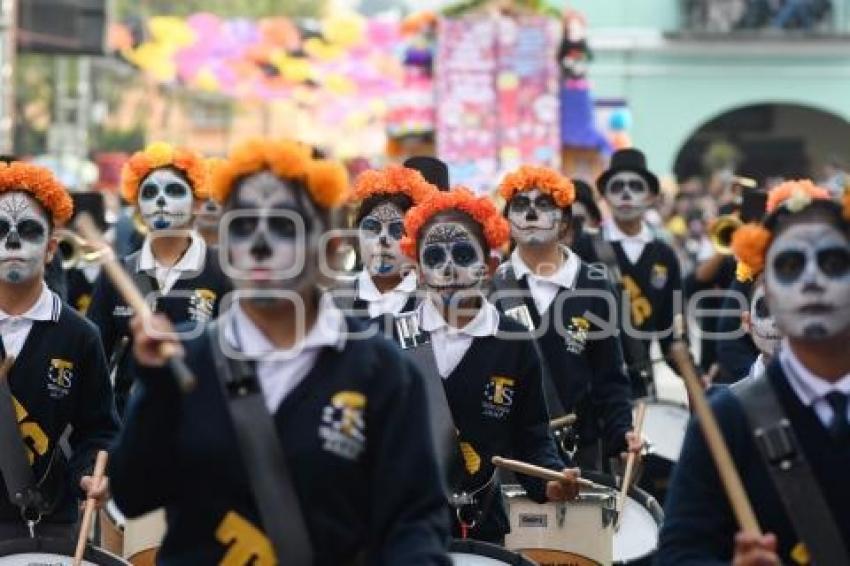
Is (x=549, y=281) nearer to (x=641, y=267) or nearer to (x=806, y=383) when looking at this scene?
(x=641, y=267)

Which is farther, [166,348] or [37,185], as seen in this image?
[37,185]

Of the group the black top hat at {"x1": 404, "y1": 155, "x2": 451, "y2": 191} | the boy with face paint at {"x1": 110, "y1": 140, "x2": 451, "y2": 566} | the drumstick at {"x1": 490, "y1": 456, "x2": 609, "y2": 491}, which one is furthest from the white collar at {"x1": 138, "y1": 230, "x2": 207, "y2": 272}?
the boy with face paint at {"x1": 110, "y1": 140, "x2": 451, "y2": 566}

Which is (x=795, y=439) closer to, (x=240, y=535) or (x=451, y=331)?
(x=240, y=535)

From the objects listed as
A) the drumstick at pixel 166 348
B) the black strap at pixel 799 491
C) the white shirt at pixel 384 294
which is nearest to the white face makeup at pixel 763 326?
the white shirt at pixel 384 294

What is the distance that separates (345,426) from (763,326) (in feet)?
11.6

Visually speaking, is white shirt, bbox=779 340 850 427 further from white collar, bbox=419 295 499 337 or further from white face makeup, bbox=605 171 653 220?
white face makeup, bbox=605 171 653 220

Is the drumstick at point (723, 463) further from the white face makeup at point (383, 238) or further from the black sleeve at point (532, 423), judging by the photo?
the white face makeup at point (383, 238)

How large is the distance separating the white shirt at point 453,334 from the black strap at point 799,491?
10.1ft

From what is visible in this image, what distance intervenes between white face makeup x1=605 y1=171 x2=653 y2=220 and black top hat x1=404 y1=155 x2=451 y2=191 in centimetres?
201

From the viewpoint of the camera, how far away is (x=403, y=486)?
5363 mm

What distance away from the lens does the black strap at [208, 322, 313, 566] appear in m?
5.24

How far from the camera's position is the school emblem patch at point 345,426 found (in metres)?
5.32

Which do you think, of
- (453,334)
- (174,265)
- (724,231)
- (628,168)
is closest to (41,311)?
(453,334)

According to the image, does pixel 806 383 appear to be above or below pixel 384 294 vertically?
below
